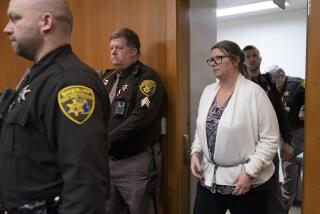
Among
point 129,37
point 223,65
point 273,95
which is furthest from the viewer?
point 273,95

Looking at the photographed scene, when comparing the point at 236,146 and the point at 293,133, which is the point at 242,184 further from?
the point at 293,133

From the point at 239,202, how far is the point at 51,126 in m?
1.19

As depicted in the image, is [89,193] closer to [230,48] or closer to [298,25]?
[230,48]

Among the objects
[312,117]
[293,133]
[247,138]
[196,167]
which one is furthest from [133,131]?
[293,133]

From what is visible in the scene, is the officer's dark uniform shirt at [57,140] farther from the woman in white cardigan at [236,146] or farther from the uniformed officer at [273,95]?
the uniformed officer at [273,95]

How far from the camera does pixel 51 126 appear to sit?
976mm

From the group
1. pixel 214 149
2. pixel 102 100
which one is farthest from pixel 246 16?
pixel 102 100

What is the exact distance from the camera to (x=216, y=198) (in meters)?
1.84

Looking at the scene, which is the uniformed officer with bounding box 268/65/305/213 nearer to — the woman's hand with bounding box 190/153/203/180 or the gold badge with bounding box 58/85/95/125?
the woman's hand with bounding box 190/153/203/180

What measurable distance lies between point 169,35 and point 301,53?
3375 mm

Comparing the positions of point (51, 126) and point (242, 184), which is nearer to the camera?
point (51, 126)

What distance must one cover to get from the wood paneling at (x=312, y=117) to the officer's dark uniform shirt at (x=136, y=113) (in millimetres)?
887

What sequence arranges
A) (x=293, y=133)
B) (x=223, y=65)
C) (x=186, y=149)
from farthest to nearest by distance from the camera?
(x=293, y=133)
(x=186, y=149)
(x=223, y=65)

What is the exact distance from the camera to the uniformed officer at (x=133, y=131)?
2.04 m
